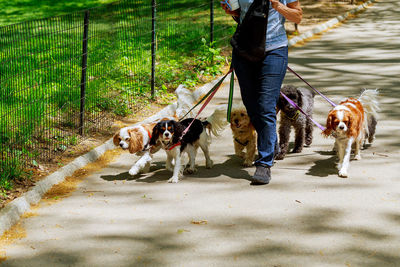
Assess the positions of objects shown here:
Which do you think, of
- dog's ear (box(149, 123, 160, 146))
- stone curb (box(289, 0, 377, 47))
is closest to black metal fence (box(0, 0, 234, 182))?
dog's ear (box(149, 123, 160, 146))

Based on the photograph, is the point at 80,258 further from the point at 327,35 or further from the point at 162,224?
the point at 327,35

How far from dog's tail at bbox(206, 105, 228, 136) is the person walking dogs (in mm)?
1077

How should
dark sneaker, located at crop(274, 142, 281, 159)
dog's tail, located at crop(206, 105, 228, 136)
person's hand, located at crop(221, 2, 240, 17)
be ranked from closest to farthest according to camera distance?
1. person's hand, located at crop(221, 2, 240, 17)
2. dark sneaker, located at crop(274, 142, 281, 159)
3. dog's tail, located at crop(206, 105, 228, 136)

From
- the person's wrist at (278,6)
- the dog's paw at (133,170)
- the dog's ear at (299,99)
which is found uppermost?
the person's wrist at (278,6)

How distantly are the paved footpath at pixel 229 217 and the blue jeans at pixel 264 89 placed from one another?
526 millimetres

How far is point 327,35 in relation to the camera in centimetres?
1662

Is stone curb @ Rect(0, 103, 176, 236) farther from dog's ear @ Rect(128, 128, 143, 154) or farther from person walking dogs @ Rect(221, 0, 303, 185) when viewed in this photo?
person walking dogs @ Rect(221, 0, 303, 185)

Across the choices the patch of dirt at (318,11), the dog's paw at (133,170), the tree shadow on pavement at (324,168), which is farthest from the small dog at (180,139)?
the patch of dirt at (318,11)

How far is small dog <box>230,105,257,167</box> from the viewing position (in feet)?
24.4

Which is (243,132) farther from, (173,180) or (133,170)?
(133,170)

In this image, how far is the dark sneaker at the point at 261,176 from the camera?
6.71m

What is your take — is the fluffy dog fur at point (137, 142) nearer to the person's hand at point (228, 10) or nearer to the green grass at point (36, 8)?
the person's hand at point (228, 10)

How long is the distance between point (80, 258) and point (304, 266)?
1.88m

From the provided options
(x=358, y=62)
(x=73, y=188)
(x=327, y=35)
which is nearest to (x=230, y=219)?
(x=73, y=188)
